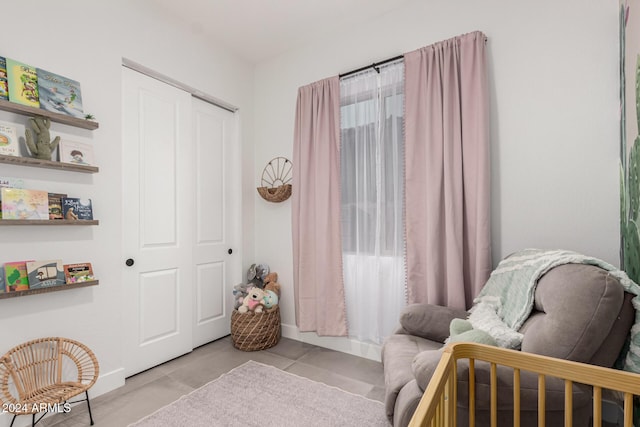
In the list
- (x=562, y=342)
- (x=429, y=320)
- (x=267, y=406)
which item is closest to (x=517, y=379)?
(x=562, y=342)

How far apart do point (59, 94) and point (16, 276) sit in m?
1.06

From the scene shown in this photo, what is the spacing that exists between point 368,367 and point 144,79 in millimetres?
2804

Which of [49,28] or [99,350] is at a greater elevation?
[49,28]

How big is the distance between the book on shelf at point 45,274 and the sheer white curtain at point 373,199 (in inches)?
75.5

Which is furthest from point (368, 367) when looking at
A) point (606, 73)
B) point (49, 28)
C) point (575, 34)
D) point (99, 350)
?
point (49, 28)

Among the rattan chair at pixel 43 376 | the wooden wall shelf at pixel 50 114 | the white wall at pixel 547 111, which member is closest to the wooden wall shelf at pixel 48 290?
the rattan chair at pixel 43 376

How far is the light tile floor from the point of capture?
1833 millimetres

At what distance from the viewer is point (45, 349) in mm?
1799

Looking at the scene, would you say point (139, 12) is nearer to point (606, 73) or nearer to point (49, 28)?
point (49, 28)

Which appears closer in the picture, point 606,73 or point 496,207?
point 606,73

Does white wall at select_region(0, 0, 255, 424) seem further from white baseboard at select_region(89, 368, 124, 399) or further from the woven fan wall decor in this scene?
the woven fan wall decor

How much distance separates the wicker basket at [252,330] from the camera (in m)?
2.70

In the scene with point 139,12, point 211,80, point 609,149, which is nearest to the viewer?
point 609,149

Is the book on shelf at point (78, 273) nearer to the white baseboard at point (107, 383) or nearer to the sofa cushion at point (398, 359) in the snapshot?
the white baseboard at point (107, 383)
